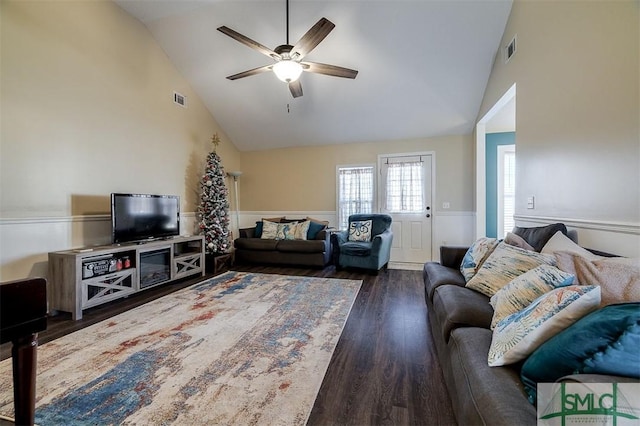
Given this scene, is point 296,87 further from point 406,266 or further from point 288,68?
point 406,266

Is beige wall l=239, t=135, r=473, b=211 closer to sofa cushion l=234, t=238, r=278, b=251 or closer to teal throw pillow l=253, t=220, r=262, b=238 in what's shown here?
teal throw pillow l=253, t=220, r=262, b=238

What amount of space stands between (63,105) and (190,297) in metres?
2.61

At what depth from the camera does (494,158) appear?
197 inches

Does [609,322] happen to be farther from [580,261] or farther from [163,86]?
[163,86]

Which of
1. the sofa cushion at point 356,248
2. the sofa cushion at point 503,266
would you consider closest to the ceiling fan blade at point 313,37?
the sofa cushion at point 503,266

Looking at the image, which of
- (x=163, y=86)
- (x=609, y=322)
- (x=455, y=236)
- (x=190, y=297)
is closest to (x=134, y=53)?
(x=163, y=86)

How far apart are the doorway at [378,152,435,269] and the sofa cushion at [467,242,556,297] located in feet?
10.4

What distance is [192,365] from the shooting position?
5.95 ft

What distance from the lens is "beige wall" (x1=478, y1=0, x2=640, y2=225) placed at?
1500 millimetres

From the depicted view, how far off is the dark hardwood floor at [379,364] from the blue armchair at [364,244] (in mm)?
916

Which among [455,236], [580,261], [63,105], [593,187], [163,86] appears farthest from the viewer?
[455,236]

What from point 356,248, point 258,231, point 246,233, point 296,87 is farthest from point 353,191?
point 296,87

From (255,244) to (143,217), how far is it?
193 cm

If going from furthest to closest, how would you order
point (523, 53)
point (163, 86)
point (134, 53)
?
point (163, 86), point (134, 53), point (523, 53)
